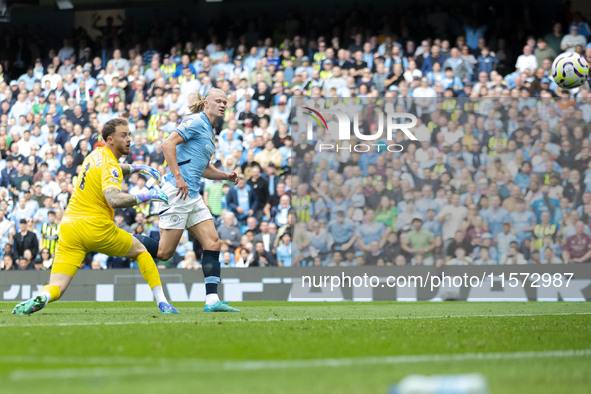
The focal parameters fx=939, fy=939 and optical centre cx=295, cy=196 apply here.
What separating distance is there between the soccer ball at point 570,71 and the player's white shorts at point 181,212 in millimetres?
6874

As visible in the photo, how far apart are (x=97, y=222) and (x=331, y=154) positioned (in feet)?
26.6

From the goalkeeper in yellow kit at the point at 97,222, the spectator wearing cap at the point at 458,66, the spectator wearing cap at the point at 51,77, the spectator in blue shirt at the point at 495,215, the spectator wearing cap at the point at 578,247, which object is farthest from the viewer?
the spectator wearing cap at the point at 51,77

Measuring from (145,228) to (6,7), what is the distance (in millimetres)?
6372

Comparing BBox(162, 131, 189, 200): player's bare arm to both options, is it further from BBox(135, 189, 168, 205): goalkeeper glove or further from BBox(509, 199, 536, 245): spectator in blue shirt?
BBox(509, 199, 536, 245): spectator in blue shirt

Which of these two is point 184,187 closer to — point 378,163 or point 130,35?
point 378,163

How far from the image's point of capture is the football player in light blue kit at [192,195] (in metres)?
10.3

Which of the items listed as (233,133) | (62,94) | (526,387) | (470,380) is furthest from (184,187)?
(62,94)

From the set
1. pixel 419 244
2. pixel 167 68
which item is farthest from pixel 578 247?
pixel 167 68

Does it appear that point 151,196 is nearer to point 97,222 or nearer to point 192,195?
point 97,222

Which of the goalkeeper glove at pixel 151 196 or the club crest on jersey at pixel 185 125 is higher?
the club crest on jersey at pixel 185 125

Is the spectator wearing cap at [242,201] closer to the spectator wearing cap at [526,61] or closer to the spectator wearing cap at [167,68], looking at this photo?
the spectator wearing cap at [167,68]

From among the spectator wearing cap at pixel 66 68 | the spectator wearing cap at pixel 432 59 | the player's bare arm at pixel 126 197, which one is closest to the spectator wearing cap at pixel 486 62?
the spectator wearing cap at pixel 432 59

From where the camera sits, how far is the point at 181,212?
10.3 m

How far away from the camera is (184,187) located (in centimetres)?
1027
